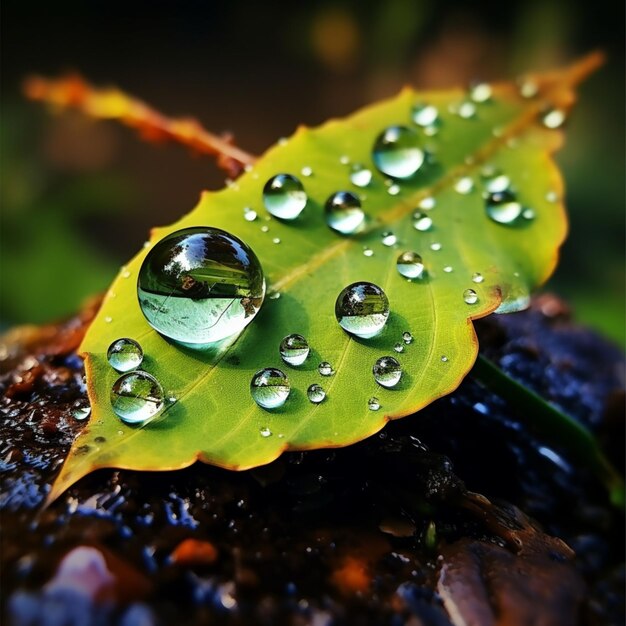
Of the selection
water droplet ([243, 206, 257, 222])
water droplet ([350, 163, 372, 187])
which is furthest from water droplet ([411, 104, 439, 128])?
water droplet ([243, 206, 257, 222])

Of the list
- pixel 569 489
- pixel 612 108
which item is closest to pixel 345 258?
pixel 569 489

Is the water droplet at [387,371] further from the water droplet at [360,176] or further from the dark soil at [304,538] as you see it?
the water droplet at [360,176]

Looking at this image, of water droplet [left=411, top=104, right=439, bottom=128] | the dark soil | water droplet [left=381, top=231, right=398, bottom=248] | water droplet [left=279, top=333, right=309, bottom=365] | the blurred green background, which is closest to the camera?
the dark soil

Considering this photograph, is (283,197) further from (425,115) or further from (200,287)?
(425,115)

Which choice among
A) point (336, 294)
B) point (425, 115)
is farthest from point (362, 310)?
point (425, 115)

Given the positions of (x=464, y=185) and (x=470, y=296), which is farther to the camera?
(x=464, y=185)

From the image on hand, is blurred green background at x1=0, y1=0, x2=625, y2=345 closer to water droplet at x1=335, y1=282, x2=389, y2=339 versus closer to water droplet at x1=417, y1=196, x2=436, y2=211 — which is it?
water droplet at x1=417, y1=196, x2=436, y2=211
